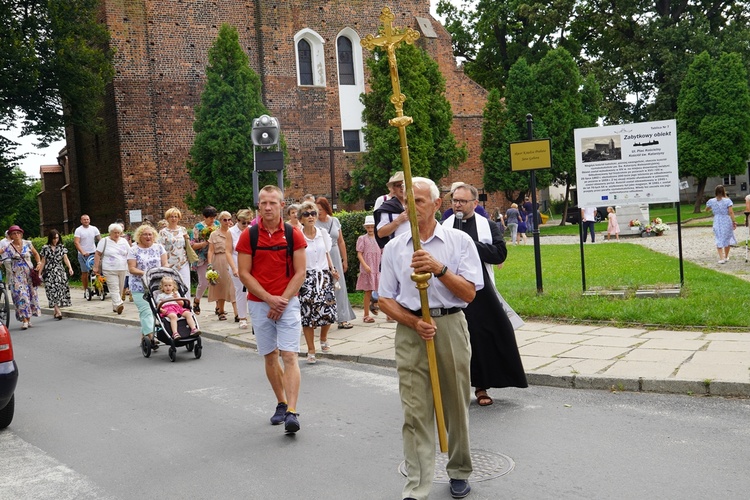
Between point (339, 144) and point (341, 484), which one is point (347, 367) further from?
point (339, 144)

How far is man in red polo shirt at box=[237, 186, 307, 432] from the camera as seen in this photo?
6773 mm

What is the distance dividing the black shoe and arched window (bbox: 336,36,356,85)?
36.1 meters

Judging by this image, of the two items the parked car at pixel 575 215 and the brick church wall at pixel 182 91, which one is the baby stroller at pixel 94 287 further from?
the parked car at pixel 575 215

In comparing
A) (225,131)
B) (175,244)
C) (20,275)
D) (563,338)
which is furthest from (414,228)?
(225,131)

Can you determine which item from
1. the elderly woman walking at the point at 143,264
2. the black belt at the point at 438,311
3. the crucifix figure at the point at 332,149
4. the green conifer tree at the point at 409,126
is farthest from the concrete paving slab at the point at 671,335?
the crucifix figure at the point at 332,149

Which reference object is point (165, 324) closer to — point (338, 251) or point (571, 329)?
point (338, 251)

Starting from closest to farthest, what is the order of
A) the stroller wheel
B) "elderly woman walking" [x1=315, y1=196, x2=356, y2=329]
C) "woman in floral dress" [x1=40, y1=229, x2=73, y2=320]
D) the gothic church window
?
1. the stroller wheel
2. "elderly woman walking" [x1=315, y1=196, x2=356, y2=329]
3. "woman in floral dress" [x1=40, y1=229, x2=73, y2=320]
4. the gothic church window

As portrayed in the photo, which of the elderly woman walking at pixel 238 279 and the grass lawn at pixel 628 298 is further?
the elderly woman walking at pixel 238 279

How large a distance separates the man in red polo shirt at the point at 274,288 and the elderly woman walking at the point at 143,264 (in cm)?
475

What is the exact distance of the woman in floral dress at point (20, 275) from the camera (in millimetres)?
15953

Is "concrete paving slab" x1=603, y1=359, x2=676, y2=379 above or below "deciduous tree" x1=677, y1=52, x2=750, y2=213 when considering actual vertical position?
below

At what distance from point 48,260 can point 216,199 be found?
15418mm

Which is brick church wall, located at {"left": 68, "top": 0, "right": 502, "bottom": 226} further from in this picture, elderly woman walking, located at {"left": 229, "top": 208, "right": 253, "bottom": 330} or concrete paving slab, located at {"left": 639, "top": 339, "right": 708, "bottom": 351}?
concrete paving slab, located at {"left": 639, "top": 339, "right": 708, "bottom": 351}

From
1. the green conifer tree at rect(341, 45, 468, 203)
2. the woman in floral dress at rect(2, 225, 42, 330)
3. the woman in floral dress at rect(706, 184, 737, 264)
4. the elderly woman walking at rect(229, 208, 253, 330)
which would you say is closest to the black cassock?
the elderly woman walking at rect(229, 208, 253, 330)
